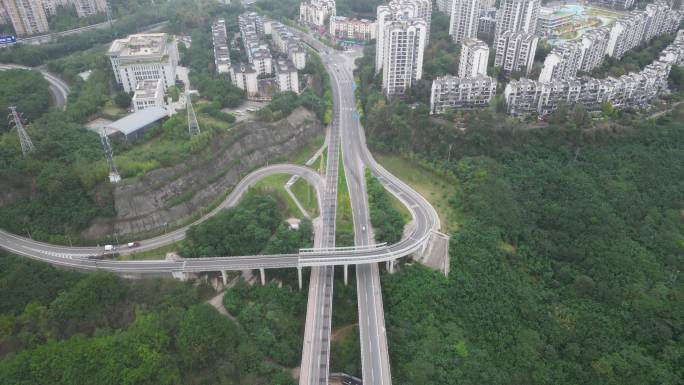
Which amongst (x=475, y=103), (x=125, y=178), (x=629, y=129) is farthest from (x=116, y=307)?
(x=629, y=129)

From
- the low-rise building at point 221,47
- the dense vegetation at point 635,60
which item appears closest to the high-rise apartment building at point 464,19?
the dense vegetation at point 635,60

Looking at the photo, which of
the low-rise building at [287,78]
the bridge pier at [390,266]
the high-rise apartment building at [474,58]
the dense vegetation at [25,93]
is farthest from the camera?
the low-rise building at [287,78]

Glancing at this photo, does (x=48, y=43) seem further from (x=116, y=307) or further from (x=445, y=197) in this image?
(x=445, y=197)

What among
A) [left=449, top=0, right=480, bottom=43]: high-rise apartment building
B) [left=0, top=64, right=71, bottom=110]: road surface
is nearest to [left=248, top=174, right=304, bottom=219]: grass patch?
[left=0, top=64, right=71, bottom=110]: road surface

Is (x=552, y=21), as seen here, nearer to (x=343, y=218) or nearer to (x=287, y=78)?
(x=287, y=78)

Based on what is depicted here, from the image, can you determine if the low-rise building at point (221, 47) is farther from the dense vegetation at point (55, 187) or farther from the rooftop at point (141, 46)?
the dense vegetation at point (55, 187)

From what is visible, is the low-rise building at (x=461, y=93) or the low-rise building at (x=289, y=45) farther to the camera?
the low-rise building at (x=289, y=45)

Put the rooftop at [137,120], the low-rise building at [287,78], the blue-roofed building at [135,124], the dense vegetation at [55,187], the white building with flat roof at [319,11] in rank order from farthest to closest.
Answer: the white building with flat roof at [319,11] < the low-rise building at [287,78] < the rooftop at [137,120] < the blue-roofed building at [135,124] < the dense vegetation at [55,187]
